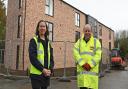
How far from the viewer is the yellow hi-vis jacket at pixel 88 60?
23.8 feet

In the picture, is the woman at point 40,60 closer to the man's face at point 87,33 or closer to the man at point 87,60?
the man at point 87,60

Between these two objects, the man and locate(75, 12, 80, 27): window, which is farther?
locate(75, 12, 80, 27): window

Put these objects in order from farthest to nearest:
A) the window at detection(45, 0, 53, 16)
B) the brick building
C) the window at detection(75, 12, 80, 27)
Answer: the window at detection(75, 12, 80, 27), the window at detection(45, 0, 53, 16), the brick building

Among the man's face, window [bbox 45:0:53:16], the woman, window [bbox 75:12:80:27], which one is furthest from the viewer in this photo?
window [bbox 75:12:80:27]

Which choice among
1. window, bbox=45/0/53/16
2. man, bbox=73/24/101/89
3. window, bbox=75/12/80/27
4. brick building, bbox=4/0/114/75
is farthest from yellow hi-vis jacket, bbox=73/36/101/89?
window, bbox=75/12/80/27

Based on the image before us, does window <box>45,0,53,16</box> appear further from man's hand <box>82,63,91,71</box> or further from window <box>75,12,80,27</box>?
man's hand <box>82,63,91,71</box>

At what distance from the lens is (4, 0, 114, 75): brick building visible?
27.3 metres

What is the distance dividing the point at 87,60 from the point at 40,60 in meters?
1.32

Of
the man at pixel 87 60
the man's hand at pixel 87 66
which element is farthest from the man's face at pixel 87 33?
the man's hand at pixel 87 66

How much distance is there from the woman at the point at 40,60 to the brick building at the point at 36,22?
1414cm

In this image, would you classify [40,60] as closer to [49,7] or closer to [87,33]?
[87,33]

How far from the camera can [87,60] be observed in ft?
23.9

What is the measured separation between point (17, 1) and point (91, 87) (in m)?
25.3

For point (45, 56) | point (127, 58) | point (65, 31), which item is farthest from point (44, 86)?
point (127, 58)
